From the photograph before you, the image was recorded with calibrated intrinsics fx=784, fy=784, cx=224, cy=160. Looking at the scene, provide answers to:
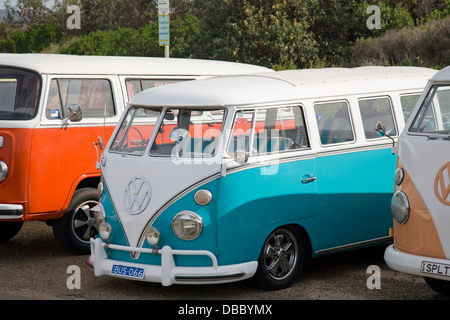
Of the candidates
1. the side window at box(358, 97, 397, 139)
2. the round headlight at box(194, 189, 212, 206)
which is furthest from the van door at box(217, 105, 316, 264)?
the side window at box(358, 97, 397, 139)

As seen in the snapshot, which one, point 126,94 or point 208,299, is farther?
point 126,94

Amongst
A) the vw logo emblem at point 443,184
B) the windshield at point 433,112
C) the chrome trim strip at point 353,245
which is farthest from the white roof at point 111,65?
the vw logo emblem at point 443,184

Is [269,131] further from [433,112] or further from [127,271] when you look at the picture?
[127,271]

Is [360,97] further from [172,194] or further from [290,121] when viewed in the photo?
[172,194]

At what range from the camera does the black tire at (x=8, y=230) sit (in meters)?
10.2

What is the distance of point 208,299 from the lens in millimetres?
7277

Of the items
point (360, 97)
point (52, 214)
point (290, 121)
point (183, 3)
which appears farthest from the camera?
point (183, 3)

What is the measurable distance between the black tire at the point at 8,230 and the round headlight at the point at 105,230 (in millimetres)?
3032

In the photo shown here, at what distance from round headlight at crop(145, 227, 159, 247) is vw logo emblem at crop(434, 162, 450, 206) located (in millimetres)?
2487

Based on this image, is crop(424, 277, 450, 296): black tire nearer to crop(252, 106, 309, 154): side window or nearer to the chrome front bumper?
crop(252, 106, 309, 154): side window

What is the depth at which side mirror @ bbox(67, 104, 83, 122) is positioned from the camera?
29.6ft

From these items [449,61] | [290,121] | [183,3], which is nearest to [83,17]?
[183,3]
